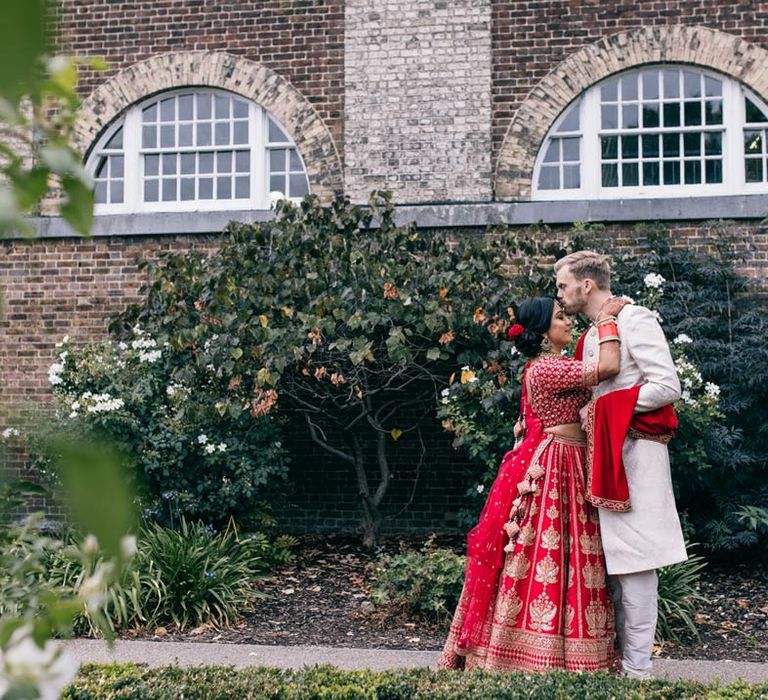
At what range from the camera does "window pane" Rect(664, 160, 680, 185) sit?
10.1 m

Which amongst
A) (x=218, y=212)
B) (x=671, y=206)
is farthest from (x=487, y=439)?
(x=218, y=212)

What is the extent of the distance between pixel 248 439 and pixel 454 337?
2002 mm

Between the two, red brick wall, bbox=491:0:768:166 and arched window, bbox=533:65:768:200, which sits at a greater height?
red brick wall, bbox=491:0:768:166

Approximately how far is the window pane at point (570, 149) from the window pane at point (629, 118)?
53 centimetres

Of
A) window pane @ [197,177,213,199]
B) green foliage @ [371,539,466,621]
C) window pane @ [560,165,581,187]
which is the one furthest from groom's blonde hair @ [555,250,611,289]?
window pane @ [197,177,213,199]

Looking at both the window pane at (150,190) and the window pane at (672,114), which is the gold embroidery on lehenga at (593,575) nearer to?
the window pane at (672,114)

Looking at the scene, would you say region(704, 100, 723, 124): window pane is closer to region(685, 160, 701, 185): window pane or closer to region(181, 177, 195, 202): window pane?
region(685, 160, 701, 185): window pane

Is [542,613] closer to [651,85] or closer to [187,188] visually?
[651,85]

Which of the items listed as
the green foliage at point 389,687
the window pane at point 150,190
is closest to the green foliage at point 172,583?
the green foliage at point 389,687

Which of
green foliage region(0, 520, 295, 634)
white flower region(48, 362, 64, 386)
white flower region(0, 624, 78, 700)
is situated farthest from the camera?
white flower region(48, 362, 64, 386)

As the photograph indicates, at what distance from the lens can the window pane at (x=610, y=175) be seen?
10.1m

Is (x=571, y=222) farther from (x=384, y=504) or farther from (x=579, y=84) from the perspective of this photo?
(x=384, y=504)

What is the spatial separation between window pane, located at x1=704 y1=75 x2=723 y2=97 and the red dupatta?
21.1ft

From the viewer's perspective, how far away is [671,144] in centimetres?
1011
